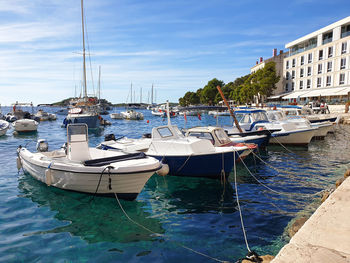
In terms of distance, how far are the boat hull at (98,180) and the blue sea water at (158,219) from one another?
43cm

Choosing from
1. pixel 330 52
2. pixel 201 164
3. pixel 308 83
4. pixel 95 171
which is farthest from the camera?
pixel 308 83

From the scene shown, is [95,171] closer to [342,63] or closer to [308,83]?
[342,63]

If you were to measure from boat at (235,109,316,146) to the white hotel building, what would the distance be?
28.2 metres

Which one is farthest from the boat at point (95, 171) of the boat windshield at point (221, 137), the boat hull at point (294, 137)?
the boat hull at point (294, 137)

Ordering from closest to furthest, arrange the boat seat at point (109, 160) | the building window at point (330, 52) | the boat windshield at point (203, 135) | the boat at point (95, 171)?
the boat at point (95, 171), the boat seat at point (109, 160), the boat windshield at point (203, 135), the building window at point (330, 52)

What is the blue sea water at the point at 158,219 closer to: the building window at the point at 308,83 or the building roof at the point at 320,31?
the building roof at the point at 320,31

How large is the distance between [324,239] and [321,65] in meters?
59.6

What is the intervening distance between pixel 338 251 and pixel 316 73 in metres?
60.4

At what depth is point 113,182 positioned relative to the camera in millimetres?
8766

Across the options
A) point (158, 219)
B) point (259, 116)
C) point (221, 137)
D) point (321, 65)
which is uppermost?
point (321, 65)

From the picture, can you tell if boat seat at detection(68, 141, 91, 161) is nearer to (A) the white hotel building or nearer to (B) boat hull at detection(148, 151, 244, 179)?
(B) boat hull at detection(148, 151, 244, 179)

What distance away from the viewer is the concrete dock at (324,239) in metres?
3.79

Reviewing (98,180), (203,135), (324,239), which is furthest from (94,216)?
(203,135)

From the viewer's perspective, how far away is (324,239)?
14.2 feet
